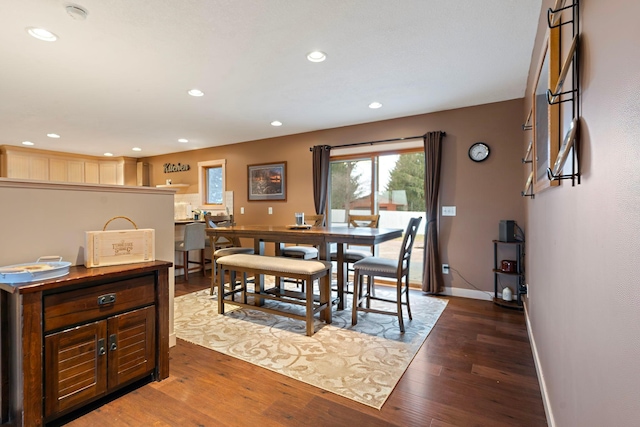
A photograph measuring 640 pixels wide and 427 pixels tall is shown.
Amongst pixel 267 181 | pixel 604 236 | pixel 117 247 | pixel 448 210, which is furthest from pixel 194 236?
pixel 604 236

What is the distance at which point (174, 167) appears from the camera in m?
6.93

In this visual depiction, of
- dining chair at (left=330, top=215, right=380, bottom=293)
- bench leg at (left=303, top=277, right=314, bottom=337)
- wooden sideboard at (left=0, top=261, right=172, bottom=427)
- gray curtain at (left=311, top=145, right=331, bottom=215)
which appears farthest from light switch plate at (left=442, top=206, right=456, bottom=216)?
wooden sideboard at (left=0, top=261, right=172, bottom=427)

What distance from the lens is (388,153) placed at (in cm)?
454

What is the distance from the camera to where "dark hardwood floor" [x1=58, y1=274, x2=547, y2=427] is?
1613 millimetres

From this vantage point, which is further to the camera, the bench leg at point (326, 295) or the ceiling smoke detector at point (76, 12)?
the bench leg at point (326, 295)

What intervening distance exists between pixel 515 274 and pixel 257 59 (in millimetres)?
3409

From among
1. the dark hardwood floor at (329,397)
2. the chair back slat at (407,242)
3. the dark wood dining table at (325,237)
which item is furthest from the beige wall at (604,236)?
the dark wood dining table at (325,237)

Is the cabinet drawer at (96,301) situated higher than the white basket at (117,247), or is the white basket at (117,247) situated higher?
the white basket at (117,247)

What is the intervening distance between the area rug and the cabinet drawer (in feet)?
2.85

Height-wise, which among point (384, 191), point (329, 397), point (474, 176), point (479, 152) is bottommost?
point (329, 397)

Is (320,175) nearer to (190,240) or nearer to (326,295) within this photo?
(190,240)

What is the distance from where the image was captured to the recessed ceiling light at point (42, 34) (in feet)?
7.10

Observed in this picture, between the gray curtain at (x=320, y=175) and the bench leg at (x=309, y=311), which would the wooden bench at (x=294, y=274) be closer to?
the bench leg at (x=309, y=311)

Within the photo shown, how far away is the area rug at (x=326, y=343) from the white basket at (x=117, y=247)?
1.00 m
